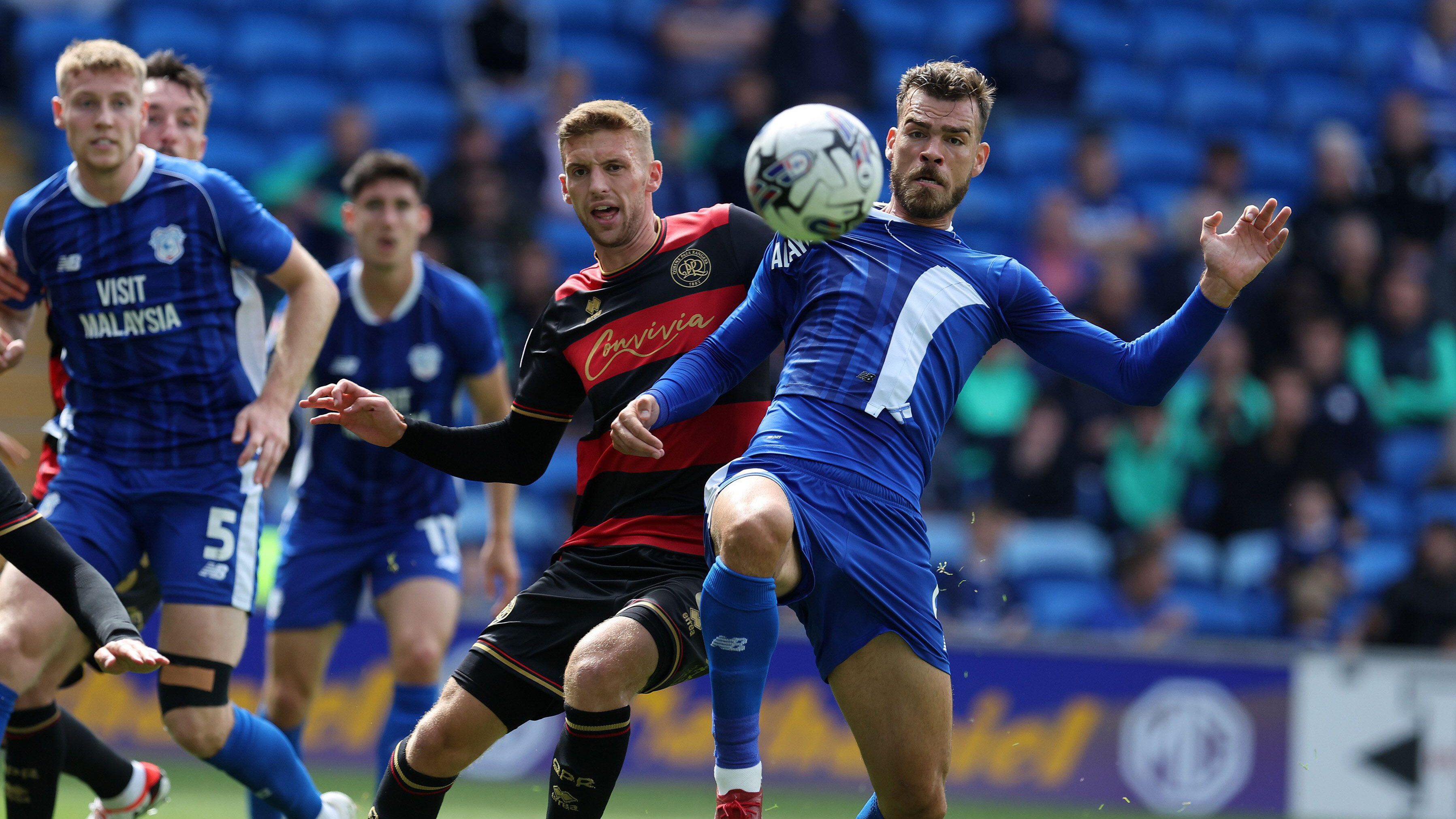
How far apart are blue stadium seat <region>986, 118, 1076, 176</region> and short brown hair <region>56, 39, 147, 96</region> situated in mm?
8760

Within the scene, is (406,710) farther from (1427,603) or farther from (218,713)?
(1427,603)

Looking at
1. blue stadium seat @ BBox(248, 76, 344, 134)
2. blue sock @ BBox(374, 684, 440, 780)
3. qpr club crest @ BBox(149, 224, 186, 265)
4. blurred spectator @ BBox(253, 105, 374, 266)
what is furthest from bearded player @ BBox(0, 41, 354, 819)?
blue stadium seat @ BBox(248, 76, 344, 134)

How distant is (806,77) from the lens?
11875 mm

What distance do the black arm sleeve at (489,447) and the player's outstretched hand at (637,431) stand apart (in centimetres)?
76

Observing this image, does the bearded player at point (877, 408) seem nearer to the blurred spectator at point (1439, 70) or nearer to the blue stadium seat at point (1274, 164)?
the blue stadium seat at point (1274, 164)

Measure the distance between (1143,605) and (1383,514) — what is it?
8.65 feet

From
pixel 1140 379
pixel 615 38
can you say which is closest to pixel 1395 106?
pixel 615 38

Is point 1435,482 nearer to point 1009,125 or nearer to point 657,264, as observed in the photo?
point 1009,125

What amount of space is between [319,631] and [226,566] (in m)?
1.13

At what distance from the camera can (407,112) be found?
39.9 feet

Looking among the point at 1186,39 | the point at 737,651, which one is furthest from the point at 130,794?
the point at 1186,39

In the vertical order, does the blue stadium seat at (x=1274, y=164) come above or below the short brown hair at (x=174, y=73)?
above

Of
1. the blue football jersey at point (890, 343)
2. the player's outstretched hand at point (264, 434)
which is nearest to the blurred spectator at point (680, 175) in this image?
the player's outstretched hand at point (264, 434)

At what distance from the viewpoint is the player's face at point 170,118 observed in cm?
629
